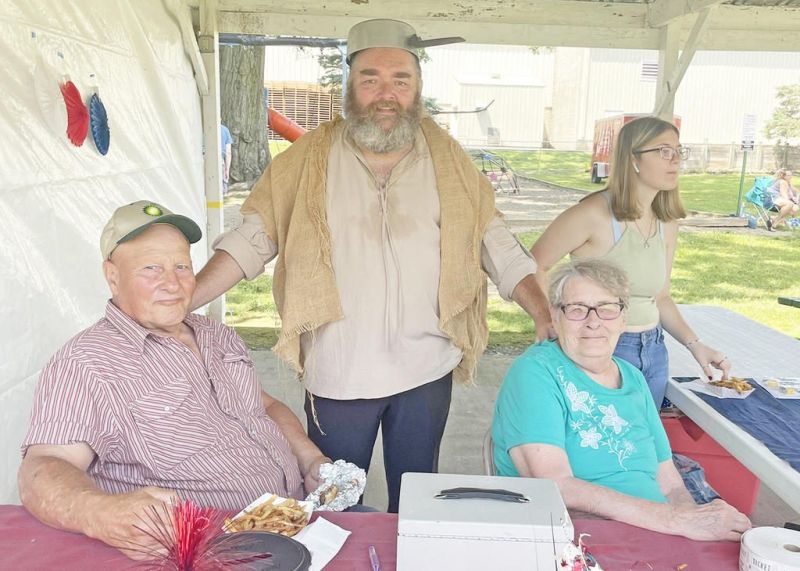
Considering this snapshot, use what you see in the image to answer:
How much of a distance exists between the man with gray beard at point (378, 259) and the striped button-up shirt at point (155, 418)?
1.25 feet

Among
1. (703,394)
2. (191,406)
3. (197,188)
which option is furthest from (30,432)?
(197,188)

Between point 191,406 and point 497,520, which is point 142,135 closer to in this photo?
point 191,406

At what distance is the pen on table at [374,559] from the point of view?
1246 mm

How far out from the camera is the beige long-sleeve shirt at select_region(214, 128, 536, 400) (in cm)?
216

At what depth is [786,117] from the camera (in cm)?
1952

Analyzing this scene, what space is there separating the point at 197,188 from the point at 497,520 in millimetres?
4389

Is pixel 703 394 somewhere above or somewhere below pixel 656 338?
below

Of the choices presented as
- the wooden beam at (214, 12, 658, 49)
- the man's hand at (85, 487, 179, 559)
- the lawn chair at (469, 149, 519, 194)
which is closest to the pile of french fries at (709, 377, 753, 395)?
the man's hand at (85, 487, 179, 559)

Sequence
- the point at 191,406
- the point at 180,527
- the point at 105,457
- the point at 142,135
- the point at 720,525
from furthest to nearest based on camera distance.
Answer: the point at 142,135 < the point at 191,406 < the point at 105,457 < the point at 720,525 < the point at 180,527

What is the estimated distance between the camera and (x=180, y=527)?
3.58 ft

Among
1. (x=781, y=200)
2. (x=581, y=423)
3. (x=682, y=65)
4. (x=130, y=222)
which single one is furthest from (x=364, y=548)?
(x=781, y=200)

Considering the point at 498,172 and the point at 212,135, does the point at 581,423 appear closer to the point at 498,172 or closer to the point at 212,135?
the point at 212,135

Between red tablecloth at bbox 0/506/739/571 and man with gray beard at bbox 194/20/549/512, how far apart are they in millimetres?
760

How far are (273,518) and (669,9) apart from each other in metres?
4.21
